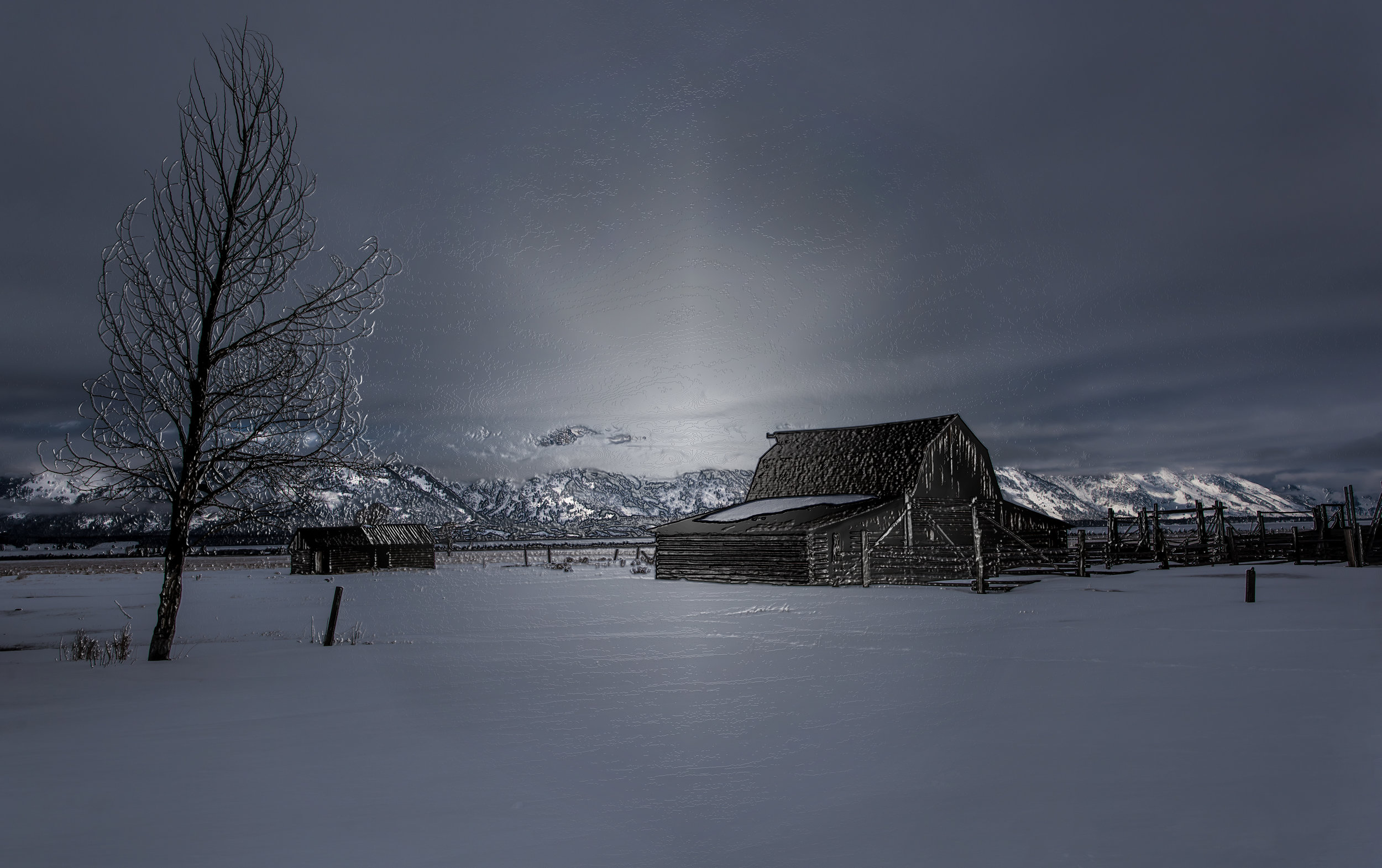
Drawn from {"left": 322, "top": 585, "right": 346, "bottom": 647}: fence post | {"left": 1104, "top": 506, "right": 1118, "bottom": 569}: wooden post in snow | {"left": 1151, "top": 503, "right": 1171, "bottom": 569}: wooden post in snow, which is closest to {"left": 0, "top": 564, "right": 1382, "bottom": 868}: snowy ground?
{"left": 322, "top": 585, "right": 346, "bottom": 647}: fence post

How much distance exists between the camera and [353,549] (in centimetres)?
6525

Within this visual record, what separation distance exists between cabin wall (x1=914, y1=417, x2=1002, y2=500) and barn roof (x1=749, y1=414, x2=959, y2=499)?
46cm

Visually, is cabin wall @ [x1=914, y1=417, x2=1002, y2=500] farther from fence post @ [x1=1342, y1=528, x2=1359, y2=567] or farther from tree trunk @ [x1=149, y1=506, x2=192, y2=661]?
tree trunk @ [x1=149, y1=506, x2=192, y2=661]

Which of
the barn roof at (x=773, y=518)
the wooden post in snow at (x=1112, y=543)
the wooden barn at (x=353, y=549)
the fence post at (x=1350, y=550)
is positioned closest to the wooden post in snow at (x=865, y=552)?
the barn roof at (x=773, y=518)

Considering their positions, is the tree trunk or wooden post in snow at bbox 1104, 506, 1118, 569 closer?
the tree trunk

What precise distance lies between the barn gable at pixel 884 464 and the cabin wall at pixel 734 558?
5.31 meters

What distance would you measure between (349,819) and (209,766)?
2550 millimetres

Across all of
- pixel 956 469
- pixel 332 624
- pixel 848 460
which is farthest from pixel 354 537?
pixel 332 624

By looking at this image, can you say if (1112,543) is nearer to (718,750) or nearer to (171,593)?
(718,750)

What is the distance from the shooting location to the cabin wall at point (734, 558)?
118 feet

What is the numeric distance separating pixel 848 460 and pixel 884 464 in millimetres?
2592

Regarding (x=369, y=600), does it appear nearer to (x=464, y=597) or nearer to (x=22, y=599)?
(x=464, y=597)

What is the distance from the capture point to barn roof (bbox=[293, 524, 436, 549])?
64.8 metres

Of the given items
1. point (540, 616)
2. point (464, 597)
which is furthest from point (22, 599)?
point (540, 616)
